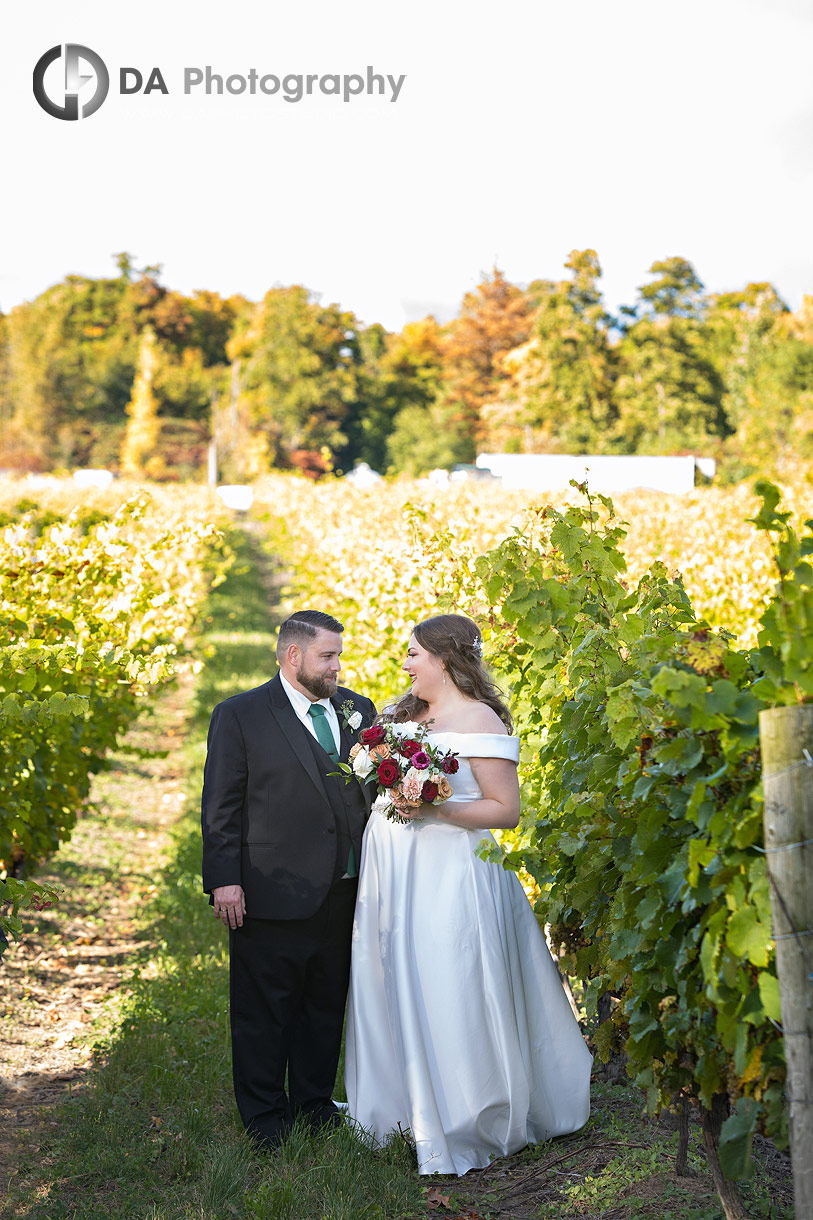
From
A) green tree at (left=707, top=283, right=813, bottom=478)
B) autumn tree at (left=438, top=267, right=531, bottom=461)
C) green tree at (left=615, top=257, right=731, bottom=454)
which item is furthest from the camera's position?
autumn tree at (left=438, top=267, right=531, bottom=461)

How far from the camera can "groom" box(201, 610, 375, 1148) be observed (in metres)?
3.93

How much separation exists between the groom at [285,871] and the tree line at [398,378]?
151ft

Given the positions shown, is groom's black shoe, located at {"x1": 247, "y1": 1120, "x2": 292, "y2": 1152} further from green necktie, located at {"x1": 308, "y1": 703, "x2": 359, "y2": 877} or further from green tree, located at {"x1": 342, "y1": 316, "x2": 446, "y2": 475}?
green tree, located at {"x1": 342, "y1": 316, "x2": 446, "y2": 475}

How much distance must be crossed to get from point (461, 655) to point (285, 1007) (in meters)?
1.32

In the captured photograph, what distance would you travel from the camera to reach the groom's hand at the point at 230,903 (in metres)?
3.84

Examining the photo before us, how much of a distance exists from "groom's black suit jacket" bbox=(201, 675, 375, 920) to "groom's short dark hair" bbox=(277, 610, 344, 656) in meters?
0.23

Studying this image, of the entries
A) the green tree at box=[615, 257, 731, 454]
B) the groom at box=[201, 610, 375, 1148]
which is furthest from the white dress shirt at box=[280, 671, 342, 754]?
the green tree at box=[615, 257, 731, 454]

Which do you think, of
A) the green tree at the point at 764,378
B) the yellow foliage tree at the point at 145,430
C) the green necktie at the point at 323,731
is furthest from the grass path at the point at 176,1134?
the yellow foliage tree at the point at 145,430

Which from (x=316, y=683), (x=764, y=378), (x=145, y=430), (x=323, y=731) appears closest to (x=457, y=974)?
(x=323, y=731)

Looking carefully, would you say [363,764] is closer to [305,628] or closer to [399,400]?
[305,628]

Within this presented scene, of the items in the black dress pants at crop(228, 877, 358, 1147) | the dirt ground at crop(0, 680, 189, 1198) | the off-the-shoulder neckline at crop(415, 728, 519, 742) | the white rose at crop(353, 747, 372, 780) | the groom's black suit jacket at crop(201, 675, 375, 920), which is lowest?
the dirt ground at crop(0, 680, 189, 1198)

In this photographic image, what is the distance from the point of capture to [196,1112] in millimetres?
4074

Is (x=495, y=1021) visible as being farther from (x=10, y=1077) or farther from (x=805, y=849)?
(x=10, y=1077)

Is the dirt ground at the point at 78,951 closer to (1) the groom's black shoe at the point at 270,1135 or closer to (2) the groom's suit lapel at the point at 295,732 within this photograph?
(1) the groom's black shoe at the point at 270,1135
